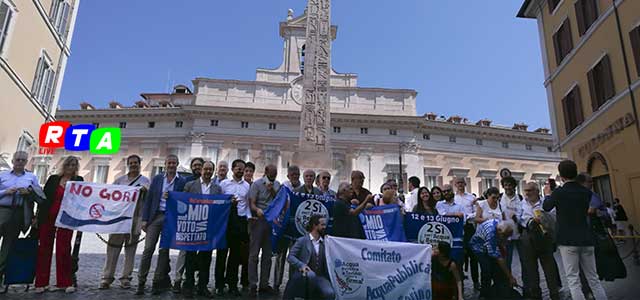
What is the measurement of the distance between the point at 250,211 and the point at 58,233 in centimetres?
245

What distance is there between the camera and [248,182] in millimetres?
5676

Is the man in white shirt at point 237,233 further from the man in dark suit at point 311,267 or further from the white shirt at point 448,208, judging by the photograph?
the white shirt at point 448,208

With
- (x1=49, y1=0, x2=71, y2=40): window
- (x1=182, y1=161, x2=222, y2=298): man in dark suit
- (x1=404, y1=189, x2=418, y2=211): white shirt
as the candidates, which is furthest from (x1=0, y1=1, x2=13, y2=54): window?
(x1=404, y1=189, x2=418, y2=211): white shirt

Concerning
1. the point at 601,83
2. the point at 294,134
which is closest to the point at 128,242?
the point at 601,83

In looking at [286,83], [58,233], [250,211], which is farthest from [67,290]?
[286,83]

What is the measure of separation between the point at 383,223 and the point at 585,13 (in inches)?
551

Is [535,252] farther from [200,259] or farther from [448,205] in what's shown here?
[200,259]

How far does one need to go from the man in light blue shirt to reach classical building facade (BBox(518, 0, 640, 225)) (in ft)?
47.5

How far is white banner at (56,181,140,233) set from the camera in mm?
4934

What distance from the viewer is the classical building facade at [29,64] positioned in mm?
12039

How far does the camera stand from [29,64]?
1349 centimetres

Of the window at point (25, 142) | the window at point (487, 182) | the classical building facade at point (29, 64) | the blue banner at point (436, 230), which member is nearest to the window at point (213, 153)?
the classical building facade at point (29, 64)

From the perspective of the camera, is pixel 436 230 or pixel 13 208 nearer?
pixel 13 208

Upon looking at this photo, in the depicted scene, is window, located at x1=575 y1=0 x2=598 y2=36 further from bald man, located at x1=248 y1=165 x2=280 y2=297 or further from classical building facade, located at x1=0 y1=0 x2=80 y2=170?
classical building facade, located at x1=0 y1=0 x2=80 y2=170
